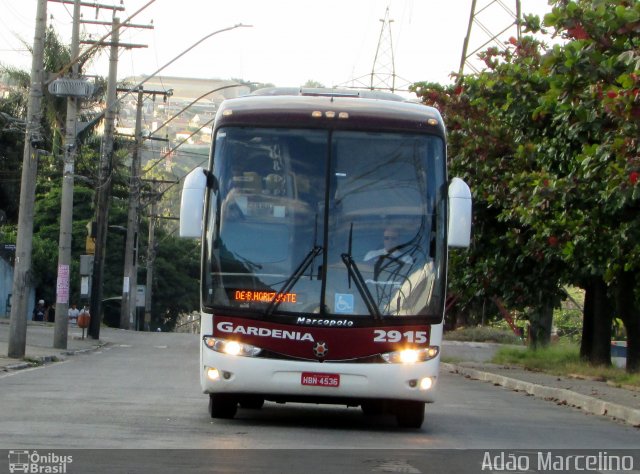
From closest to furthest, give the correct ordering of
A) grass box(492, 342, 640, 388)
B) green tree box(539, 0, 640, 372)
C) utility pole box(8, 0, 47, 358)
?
green tree box(539, 0, 640, 372) → grass box(492, 342, 640, 388) → utility pole box(8, 0, 47, 358)

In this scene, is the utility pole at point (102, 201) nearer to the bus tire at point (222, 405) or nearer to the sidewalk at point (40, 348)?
the sidewalk at point (40, 348)

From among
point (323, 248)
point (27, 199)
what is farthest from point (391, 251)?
point (27, 199)

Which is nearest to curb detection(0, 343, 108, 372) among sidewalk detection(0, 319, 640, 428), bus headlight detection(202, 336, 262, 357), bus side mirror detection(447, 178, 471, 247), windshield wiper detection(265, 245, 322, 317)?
sidewalk detection(0, 319, 640, 428)

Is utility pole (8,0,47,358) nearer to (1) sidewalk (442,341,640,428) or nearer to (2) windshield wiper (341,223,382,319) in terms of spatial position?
(1) sidewalk (442,341,640,428)

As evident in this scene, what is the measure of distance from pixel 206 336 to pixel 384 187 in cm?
243

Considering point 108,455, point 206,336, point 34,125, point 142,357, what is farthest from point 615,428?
point 142,357

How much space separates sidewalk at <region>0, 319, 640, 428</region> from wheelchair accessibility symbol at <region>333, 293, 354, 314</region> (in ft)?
16.0

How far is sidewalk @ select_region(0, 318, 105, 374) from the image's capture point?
2362 cm

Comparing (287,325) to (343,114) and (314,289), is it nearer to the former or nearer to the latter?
(314,289)

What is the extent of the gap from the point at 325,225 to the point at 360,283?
2.31 ft

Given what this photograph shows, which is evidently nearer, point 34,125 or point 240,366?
point 240,366

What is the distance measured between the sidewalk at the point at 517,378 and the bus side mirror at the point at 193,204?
6.48m

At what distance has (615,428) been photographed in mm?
14641

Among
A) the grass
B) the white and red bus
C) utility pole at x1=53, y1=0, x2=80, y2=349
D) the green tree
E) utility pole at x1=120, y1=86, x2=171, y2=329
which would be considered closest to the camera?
the white and red bus
